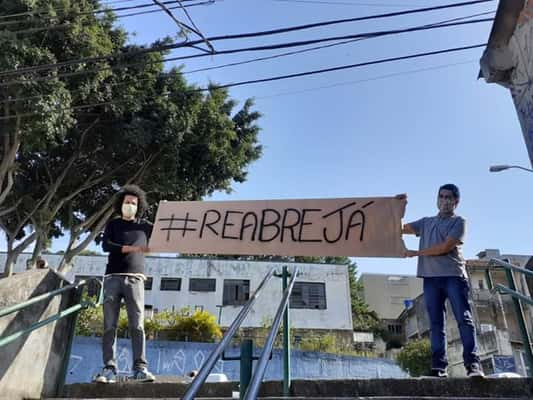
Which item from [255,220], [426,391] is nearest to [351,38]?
[255,220]

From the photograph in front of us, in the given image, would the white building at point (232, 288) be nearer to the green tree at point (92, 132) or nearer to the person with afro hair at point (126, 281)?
the green tree at point (92, 132)

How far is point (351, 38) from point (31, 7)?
605 centimetres

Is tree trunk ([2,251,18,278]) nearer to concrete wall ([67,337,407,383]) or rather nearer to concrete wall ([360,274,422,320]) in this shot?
concrete wall ([67,337,407,383])

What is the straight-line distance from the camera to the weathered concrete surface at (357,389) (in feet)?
8.91

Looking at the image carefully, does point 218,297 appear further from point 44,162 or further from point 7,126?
point 7,126

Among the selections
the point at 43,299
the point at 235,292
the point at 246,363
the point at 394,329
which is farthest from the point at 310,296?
the point at 246,363

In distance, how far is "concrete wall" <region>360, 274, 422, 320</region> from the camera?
32.4 metres

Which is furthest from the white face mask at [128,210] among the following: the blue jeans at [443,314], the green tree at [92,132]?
the green tree at [92,132]

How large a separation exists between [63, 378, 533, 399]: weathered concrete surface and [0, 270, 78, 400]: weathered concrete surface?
261 millimetres

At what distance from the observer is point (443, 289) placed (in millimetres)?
3328

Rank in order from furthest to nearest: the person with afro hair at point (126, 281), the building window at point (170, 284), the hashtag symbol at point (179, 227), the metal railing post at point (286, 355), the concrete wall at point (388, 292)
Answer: the concrete wall at point (388, 292) → the building window at point (170, 284) → the hashtag symbol at point (179, 227) → the person with afro hair at point (126, 281) → the metal railing post at point (286, 355)

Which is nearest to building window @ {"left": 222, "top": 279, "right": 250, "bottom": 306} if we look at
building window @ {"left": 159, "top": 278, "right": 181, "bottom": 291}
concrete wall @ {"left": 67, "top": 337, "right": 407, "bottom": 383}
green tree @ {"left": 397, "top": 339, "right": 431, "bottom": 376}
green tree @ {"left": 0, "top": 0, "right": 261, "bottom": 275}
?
building window @ {"left": 159, "top": 278, "right": 181, "bottom": 291}

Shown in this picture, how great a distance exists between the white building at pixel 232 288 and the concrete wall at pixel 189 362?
899cm

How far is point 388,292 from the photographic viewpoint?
33.2 metres
